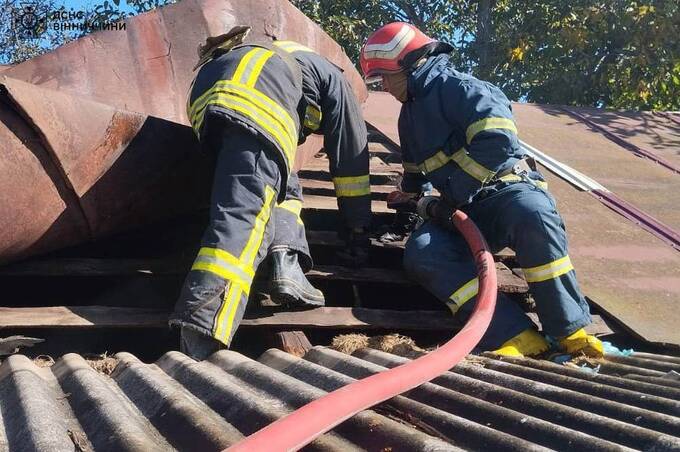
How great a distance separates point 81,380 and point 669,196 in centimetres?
447

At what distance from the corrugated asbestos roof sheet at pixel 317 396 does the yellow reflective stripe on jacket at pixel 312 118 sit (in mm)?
1343

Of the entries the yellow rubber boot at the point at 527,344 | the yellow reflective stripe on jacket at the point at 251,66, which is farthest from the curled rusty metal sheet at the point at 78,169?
the yellow rubber boot at the point at 527,344

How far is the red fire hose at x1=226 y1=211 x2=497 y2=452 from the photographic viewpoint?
1.26 m

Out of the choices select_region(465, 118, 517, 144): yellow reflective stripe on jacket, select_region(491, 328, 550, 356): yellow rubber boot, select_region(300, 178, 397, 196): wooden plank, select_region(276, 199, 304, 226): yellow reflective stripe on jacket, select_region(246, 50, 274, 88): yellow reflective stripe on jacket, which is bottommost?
select_region(491, 328, 550, 356): yellow rubber boot

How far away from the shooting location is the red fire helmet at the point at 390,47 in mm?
3562

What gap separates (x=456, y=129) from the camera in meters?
3.41

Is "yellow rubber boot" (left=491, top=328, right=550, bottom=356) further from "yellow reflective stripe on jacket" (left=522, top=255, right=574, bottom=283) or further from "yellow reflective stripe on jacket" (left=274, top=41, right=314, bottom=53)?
"yellow reflective stripe on jacket" (left=274, top=41, right=314, bottom=53)

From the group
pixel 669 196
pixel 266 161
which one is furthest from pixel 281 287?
pixel 669 196

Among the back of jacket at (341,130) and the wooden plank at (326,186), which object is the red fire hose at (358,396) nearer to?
the back of jacket at (341,130)

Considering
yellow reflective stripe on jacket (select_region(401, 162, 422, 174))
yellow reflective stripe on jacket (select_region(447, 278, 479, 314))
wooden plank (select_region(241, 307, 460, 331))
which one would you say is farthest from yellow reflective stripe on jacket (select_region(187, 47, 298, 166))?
yellow reflective stripe on jacket (select_region(401, 162, 422, 174))

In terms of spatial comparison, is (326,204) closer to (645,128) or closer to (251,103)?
(251,103)

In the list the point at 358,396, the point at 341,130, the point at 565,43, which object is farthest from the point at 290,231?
the point at 565,43

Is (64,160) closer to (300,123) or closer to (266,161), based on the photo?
(266,161)

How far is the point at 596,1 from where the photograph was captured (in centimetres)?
1027
